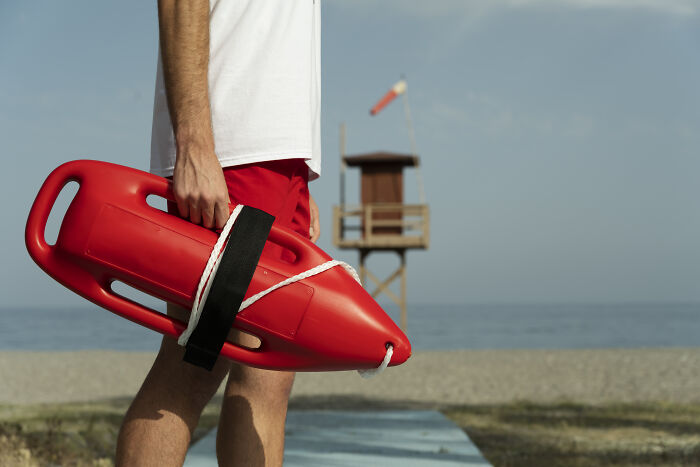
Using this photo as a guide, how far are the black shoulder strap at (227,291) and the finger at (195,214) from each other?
7 centimetres

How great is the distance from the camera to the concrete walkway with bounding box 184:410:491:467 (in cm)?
365

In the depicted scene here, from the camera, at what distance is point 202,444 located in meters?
→ 3.98

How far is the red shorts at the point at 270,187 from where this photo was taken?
153cm

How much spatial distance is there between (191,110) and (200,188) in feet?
0.57

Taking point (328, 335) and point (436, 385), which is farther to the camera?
point (436, 385)

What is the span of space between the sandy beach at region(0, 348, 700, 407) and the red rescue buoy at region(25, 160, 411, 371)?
23.3ft

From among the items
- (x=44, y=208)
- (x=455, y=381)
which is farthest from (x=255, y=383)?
(x=455, y=381)

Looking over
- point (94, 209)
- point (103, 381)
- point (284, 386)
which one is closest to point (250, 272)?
point (94, 209)

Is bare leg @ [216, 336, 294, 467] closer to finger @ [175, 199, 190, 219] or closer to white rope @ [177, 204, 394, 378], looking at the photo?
white rope @ [177, 204, 394, 378]

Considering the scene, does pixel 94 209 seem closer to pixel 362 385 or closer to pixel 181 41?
pixel 181 41

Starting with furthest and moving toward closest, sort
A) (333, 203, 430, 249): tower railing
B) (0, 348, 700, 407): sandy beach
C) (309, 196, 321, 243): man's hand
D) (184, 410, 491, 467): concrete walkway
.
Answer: (333, 203, 430, 249): tower railing → (0, 348, 700, 407): sandy beach → (184, 410, 491, 467): concrete walkway → (309, 196, 321, 243): man's hand

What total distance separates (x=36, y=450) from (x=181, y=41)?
344 centimetres

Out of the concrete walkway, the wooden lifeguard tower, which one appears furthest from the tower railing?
the concrete walkway

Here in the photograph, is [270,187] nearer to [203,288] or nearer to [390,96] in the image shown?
[203,288]
